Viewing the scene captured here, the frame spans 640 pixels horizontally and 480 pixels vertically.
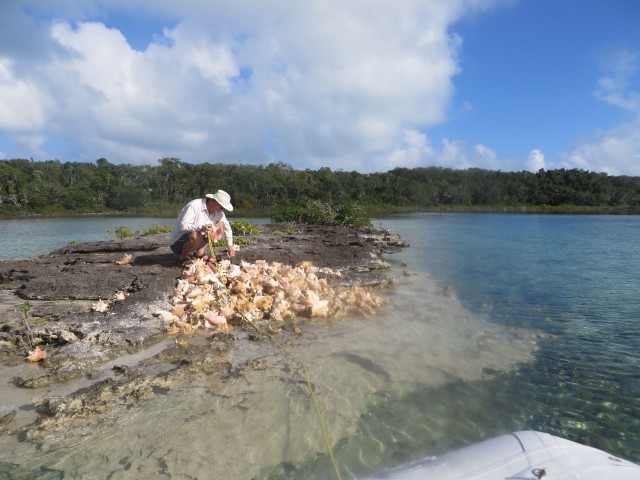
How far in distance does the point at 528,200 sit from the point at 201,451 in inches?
4018

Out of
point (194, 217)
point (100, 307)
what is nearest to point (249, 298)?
point (194, 217)

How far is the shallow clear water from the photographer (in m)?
3.41

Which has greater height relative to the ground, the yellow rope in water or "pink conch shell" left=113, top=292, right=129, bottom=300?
"pink conch shell" left=113, top=292, right=129, bottom=300

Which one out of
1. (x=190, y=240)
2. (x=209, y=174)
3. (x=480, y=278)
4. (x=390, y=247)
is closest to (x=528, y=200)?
(x=209, y=174)

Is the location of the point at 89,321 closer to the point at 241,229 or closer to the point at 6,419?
the point at 6,419

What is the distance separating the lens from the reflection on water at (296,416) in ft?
11.0

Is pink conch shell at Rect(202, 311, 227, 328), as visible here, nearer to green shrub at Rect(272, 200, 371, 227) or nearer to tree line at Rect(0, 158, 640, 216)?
green shrub at Rect(272, 200, 371, 227)

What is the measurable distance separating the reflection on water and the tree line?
66356mm

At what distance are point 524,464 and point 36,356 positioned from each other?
527 cm

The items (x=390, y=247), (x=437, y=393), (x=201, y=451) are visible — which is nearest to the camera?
(x=201, y=451)

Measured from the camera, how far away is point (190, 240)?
28.1ft

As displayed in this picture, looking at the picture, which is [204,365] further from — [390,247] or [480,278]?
[390,247]

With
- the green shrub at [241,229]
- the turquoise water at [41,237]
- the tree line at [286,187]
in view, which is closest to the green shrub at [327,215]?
the green shrub at [241,229]

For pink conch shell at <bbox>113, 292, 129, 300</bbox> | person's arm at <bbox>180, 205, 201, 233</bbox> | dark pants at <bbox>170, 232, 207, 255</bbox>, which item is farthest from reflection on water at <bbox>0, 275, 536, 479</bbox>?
dark pants at <bbox>170, 232, 207, 255</bbox>
